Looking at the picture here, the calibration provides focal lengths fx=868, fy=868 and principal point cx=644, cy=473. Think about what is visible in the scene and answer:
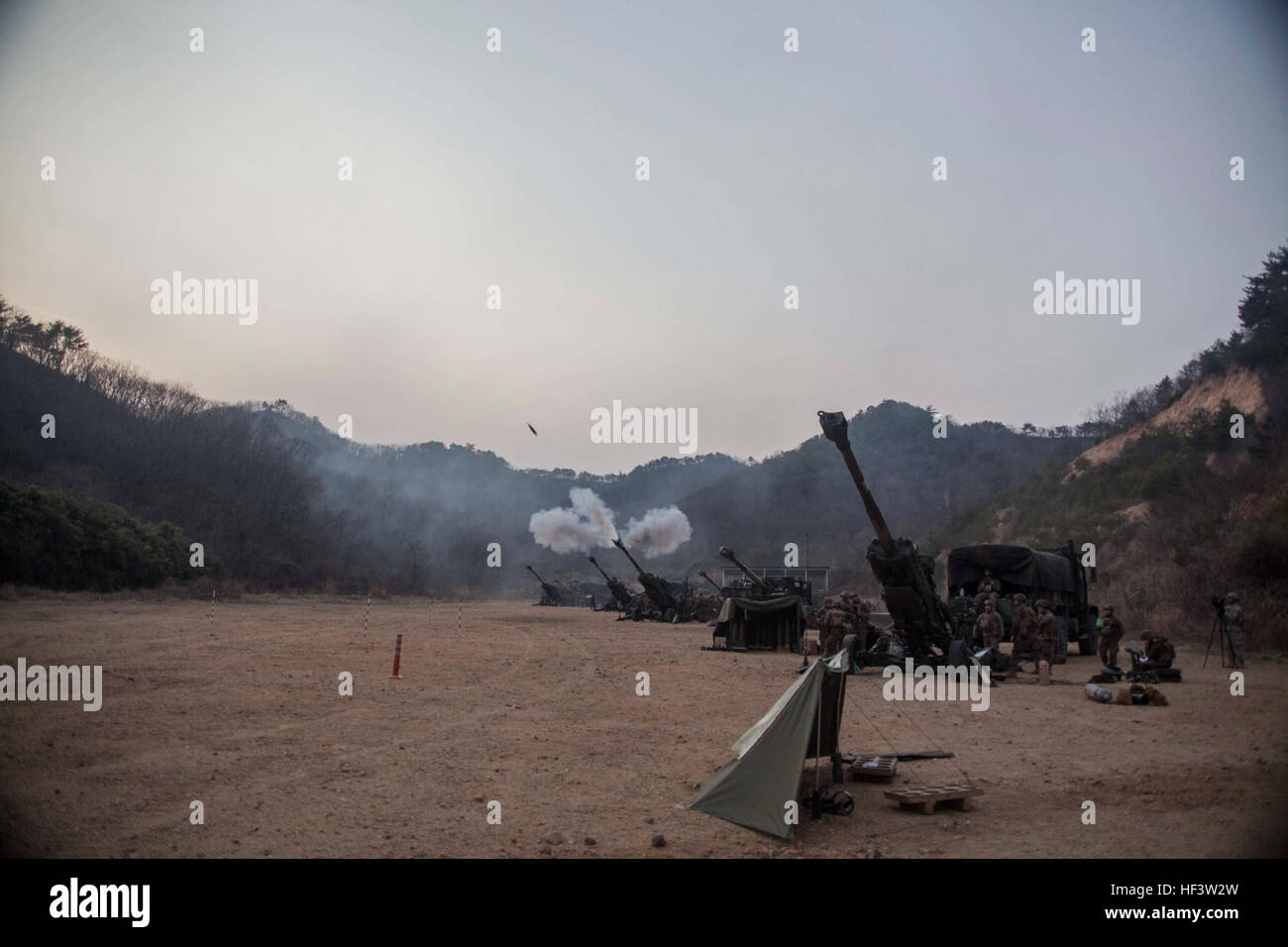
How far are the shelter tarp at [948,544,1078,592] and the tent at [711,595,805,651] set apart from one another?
4.20 metres

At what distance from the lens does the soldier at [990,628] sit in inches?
718

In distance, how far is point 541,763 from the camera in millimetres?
9242

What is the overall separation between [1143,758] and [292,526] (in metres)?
54.2

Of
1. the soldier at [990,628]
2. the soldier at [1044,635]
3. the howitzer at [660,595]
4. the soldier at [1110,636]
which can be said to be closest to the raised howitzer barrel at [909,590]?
the soldier at [990,628]

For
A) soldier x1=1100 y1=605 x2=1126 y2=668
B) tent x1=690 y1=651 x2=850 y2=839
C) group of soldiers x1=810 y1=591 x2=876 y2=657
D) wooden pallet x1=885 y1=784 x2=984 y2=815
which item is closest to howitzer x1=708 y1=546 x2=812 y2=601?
group of soldiers x1=810 y1=591 x2=876 y2=657

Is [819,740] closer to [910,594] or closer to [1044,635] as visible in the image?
[910,594]

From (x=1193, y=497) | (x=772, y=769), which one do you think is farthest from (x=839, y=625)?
(x=1193, y=497)

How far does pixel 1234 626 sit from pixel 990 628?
5201mm

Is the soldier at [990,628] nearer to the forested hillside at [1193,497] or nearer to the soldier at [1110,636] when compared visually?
the soldier at [1110,636]

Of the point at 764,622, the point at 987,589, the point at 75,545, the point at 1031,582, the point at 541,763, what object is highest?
the point at 75,545

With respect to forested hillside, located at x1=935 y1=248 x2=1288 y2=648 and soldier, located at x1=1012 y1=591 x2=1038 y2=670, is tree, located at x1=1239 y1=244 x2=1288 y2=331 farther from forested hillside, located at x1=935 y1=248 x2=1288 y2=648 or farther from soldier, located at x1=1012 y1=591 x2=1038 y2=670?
soldier, located at x1=1012 y1=591 x2=1038 y2=670
